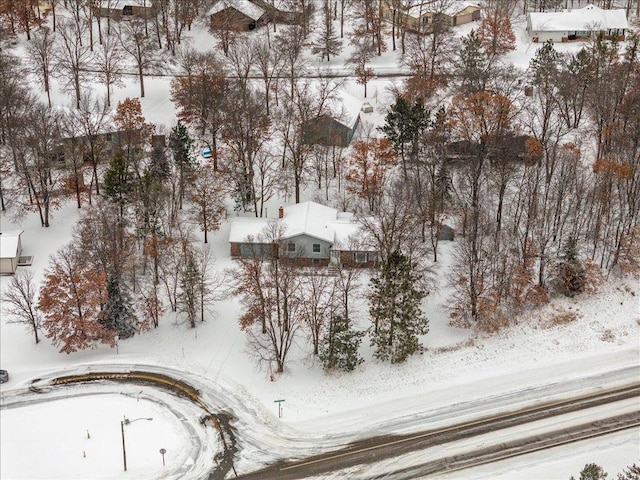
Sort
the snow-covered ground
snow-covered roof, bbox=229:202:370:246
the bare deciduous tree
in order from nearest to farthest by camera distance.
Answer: the snow-covered ground, the bare deciduous tree, snow-covered roof, bbox=229:202:370:246

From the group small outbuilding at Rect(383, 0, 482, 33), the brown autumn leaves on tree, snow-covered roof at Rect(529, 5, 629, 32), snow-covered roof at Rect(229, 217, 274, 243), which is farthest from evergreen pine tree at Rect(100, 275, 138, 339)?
snow-covered roof at Rect(529, 5, 629, 32)

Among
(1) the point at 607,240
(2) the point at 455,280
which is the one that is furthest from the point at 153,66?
(1) the point at 607,240

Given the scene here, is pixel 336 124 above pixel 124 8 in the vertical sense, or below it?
below

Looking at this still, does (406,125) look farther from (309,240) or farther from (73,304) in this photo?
(73,304)

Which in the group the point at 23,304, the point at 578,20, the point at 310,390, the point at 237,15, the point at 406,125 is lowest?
the point at 310,390

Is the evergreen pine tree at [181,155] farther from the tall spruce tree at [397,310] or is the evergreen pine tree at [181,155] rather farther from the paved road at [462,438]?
the paved road at [462,438]

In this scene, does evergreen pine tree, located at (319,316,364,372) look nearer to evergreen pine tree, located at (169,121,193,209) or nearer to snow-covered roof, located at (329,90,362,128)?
evergreen pine tree, located at (169,121,193,209)

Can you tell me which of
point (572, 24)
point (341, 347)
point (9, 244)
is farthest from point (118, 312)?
point (572, 24)
